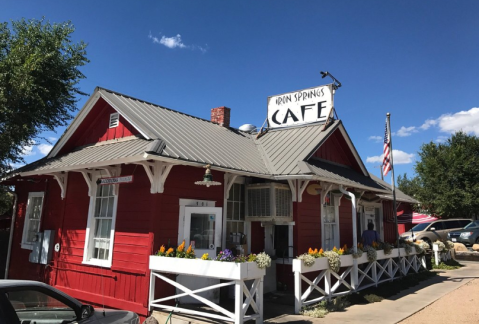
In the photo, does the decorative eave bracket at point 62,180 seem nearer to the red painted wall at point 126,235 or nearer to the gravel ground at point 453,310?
the red painted wall at point 126,235

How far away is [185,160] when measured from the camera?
6.97 meters

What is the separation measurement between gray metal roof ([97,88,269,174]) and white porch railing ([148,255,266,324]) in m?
2.11

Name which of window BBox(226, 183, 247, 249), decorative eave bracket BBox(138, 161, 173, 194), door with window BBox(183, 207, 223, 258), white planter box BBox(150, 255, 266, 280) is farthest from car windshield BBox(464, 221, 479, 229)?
decorative eave bracket BBox(138, 161, 173, 194)

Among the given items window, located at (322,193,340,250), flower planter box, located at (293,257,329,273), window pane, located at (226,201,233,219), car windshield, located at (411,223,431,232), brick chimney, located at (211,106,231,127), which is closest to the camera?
flower planter box, located at (293,257,329,273)

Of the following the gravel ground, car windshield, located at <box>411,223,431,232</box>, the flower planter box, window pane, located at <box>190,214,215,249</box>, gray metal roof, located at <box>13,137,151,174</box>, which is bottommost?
the gravel ground

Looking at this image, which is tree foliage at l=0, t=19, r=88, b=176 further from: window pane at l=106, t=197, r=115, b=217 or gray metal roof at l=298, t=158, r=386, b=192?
gray metal roof at l=298, t=158, r=386, b=192

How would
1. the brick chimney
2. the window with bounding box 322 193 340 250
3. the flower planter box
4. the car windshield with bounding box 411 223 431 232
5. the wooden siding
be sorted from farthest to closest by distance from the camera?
the car windshield with bounding box 411 223 431 232 < the brick chimney < the wooden siding < the window with bounding box 322 193 340 250 < the flower planter box

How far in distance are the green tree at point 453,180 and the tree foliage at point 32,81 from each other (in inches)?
1122

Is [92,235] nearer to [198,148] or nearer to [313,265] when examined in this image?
[198,148]

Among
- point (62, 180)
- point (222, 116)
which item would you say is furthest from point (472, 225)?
point (62, 180)

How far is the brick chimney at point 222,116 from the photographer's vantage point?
41.8ft

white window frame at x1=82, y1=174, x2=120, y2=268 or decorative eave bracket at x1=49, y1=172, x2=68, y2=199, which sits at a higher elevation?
decorative eave bracket at x1=49, y1=172, x2=68, y2=199

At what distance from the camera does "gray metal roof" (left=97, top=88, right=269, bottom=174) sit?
304 inches

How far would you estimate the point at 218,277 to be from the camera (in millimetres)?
A: 6125
